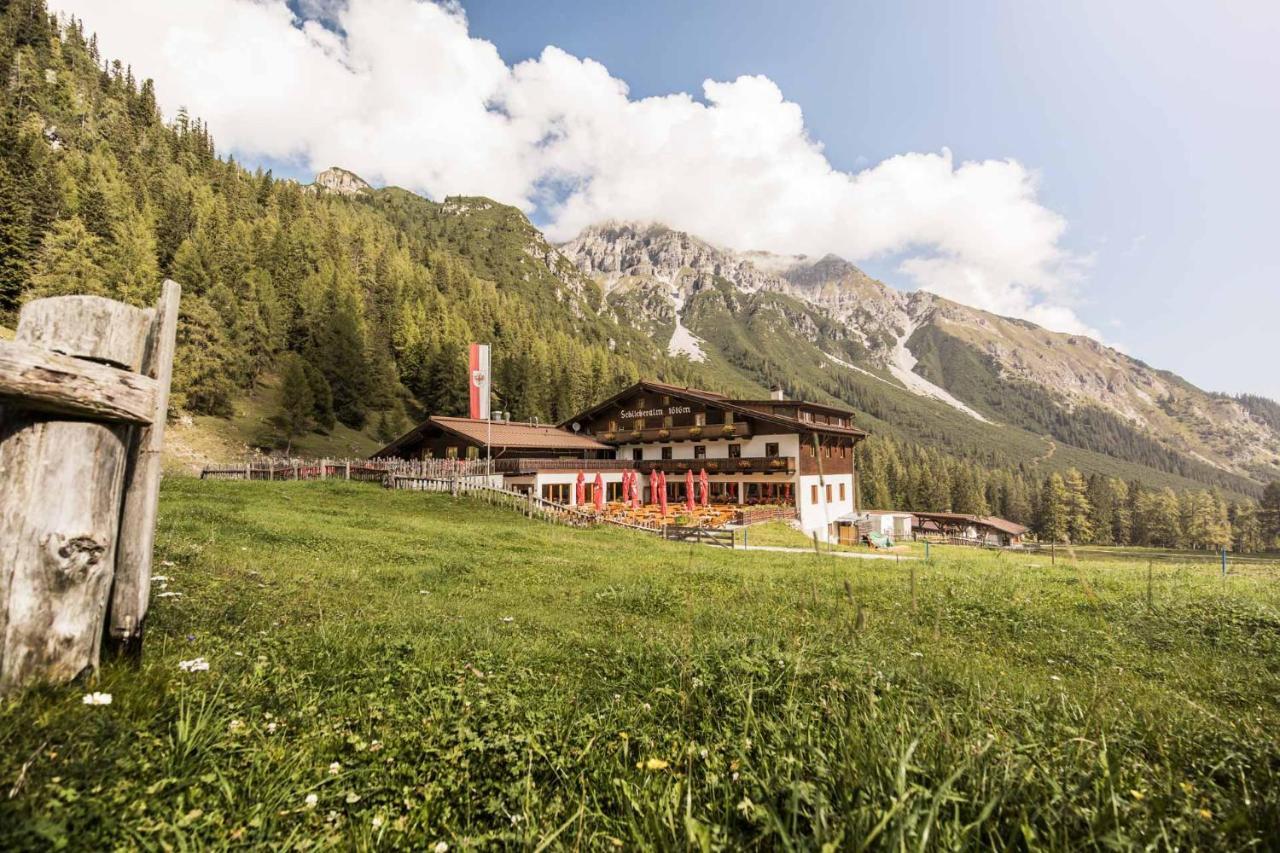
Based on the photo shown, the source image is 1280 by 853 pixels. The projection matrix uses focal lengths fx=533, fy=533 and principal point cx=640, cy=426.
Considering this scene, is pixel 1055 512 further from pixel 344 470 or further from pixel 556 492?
pixel 344 470

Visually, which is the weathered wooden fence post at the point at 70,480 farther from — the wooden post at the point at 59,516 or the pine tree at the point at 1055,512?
the pine tree at the point at 1055,512

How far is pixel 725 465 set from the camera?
43.1 metres

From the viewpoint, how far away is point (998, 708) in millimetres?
3748

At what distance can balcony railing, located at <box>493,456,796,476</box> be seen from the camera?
3850 centimetres

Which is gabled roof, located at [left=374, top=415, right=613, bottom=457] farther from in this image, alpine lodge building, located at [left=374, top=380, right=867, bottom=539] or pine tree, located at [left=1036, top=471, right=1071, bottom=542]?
pine tree, located at [left=1036, top=471, right=1071, bottom=542]

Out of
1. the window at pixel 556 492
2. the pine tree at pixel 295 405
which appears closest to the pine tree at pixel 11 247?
the pine tree at pixel 295 405

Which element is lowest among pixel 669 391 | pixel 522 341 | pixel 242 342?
pixel 669 391

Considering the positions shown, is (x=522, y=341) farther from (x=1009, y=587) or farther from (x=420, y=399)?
(x=1009, y=587)

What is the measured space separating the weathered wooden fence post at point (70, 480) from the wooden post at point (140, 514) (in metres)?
0.01

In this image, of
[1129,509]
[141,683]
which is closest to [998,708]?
[141,683]

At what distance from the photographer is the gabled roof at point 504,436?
133 feet

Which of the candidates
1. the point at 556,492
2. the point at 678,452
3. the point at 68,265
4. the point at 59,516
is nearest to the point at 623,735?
the point at 59,516

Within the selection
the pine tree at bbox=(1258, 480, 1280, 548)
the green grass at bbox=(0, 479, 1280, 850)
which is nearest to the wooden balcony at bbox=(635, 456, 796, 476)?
the green grass at bbox=(0, 479, 1280, 850)

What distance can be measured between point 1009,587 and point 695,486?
105ft
